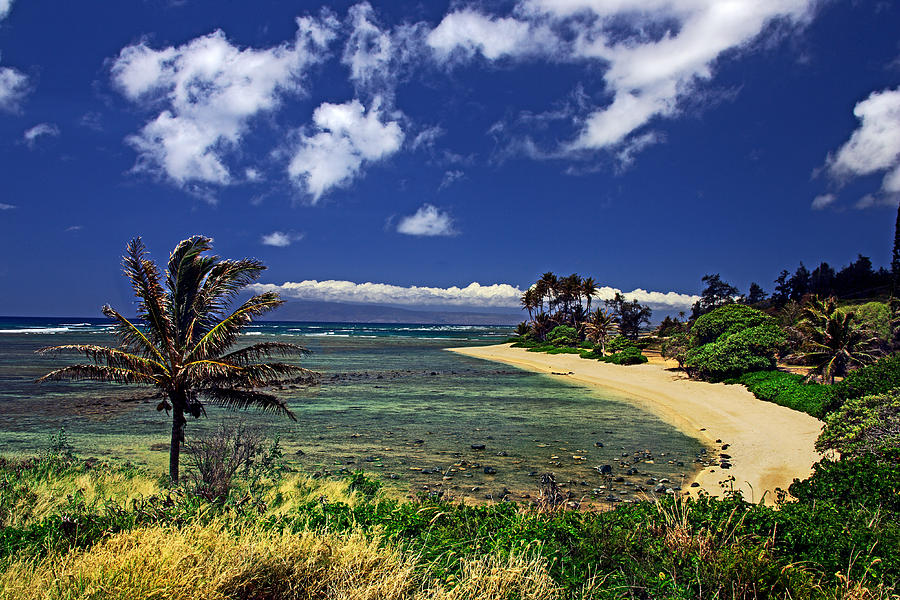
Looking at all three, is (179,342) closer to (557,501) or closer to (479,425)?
(557,501)

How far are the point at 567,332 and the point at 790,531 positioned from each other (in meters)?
68.8

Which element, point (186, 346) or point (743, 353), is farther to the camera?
point (743, 353)

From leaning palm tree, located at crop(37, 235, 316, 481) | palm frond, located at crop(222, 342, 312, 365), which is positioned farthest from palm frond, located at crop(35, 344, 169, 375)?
palm frond, located at crop(222, 342, 312, 365)

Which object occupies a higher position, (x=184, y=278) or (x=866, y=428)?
(x=184, y=278)

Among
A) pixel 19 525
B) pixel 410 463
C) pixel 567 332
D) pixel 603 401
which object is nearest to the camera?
pixel 19 525

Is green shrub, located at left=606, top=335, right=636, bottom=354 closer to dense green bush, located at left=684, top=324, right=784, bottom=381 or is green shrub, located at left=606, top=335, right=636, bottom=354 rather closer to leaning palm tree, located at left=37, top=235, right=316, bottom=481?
dense green bush, located at left=684, top=324, right=784, bottom=381

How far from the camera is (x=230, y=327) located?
11953 millimetres

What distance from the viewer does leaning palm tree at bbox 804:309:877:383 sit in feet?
81.3

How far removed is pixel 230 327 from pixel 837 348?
2890 centimetres

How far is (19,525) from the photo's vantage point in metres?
7.16

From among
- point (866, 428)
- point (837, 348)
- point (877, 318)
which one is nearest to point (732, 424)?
point (837, 348)

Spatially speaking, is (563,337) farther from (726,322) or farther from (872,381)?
(872,381)

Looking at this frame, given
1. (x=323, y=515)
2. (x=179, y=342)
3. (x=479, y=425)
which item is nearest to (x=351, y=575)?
(x=323, y=515)

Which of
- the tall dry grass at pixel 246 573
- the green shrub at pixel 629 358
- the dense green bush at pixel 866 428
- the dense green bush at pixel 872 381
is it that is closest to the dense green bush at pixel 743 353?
the green shrub at pixel 629 358
